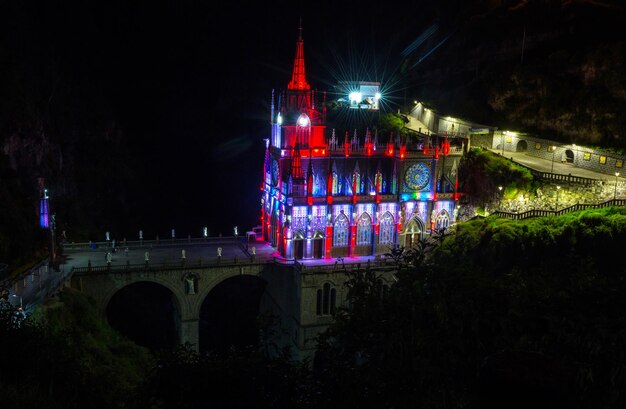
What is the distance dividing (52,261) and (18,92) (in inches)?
970

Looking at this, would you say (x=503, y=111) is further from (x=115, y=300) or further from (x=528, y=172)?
(x=115, y=300)

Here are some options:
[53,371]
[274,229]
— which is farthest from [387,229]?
[53,371]

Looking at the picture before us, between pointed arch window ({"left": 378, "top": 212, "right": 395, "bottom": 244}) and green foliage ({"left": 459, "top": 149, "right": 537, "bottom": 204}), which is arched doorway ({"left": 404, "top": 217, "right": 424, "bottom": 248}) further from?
green foliage ({"left": 459, "top": 149, "right": 537, "bottom": 204})

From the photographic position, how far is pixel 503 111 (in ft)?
227

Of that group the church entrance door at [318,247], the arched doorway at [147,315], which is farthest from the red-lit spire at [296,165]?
the arched doorway at [147,315]

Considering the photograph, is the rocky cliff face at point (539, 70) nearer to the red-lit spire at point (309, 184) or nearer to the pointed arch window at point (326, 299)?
the red-lit spire at point (309, 184)

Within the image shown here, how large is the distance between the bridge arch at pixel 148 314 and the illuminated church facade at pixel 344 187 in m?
11.3

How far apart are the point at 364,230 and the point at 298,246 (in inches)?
262

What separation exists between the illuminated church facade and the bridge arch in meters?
11.3

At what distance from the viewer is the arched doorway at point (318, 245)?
52.9 meters

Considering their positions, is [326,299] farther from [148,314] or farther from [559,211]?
[148,314]

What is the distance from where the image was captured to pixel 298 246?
172 ft

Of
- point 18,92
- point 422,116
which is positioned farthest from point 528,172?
point 18,92

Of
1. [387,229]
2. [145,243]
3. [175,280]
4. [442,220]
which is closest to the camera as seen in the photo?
[175,280]
